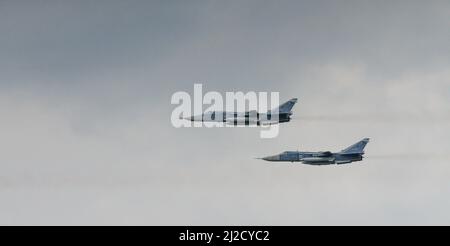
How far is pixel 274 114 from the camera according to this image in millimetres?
196875

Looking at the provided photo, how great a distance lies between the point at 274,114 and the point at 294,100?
5754 mm

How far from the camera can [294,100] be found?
19750 cm
